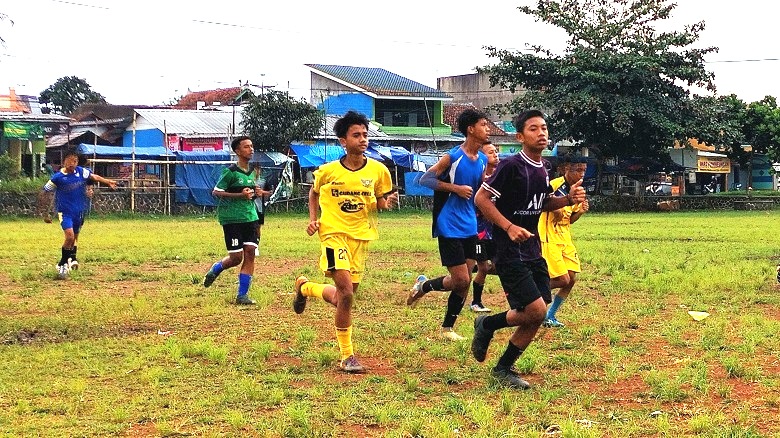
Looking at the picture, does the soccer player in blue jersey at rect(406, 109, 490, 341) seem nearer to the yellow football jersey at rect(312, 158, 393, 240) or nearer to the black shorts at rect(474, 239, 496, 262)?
the yellow football jersey at rect(312, 158, 393, 240)

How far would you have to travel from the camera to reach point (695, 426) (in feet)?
17.7

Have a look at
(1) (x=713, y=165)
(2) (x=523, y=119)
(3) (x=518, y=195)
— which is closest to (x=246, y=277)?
(3) (x=518, y=195)

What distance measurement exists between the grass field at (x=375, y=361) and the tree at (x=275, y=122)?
24.7 metres

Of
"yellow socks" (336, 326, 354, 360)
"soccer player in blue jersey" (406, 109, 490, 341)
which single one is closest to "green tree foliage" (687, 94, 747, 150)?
"soccer player in blue jersey" (406, 109, 490, 341)

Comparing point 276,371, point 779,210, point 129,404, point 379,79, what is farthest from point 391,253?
point 379,79

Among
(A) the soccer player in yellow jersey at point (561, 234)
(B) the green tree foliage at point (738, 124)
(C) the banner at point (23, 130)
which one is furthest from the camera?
(B) the green tree foliage at point (738, 124)

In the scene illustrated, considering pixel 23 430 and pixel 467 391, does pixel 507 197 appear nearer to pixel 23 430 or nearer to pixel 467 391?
pixel 467 391

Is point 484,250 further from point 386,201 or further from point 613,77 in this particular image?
→ point 613,77

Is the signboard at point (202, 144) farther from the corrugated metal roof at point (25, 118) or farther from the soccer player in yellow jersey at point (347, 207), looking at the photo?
the soccer player in yellow jersey at point (347, 207)

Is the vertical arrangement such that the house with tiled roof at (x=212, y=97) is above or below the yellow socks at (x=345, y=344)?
above

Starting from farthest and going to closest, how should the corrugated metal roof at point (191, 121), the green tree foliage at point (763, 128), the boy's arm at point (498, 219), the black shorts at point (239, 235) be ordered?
1. the green tree foliage at point (763, 128)
2. the corrugated metal roof at point (191, 121)
3. the black shorts at point (239, 235)
4. the boy's arm at point (498, 219)

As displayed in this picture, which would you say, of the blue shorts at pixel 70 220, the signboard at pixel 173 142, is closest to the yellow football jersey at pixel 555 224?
the blue shorts at pixel 70 220

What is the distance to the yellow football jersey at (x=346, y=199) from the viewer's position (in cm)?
760

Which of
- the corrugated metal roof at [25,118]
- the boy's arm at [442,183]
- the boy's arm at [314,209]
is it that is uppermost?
the corrugated metal roof at [25,118]
